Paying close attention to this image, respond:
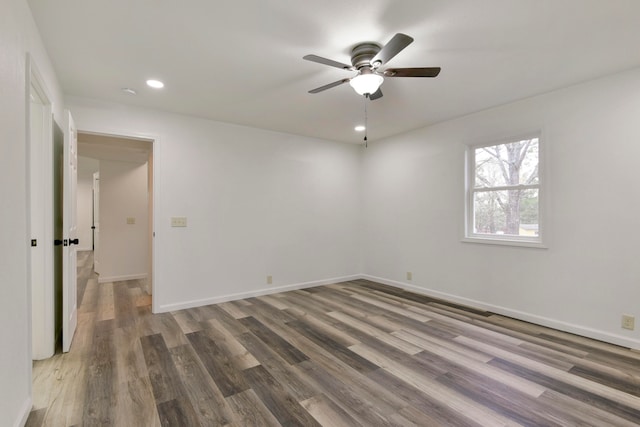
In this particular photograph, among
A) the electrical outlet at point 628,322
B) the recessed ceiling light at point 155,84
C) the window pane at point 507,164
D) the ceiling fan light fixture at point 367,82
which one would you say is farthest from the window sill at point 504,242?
the recessed ceiling light at point 155,84

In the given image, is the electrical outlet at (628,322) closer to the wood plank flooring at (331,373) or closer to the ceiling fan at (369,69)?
the wood plank flooring at (331,373)

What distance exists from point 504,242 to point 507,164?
94cm

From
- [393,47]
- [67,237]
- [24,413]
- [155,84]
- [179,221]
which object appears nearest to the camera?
[24,413]

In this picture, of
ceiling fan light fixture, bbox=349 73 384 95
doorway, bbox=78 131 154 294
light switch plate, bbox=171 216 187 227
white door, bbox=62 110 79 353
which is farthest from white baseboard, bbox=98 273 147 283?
ceiling fan light fixture, bbox=349 73 384 95

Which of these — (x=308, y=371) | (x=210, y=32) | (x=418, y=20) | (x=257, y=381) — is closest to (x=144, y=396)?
(x=257, y=381)

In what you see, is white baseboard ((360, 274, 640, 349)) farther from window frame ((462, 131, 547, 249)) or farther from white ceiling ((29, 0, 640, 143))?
white ceiling ((29, 0, 640, 143))

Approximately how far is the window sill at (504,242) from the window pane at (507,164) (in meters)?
0.67

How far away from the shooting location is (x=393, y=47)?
190 cm

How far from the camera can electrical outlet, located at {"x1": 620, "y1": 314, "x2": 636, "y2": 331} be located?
2729 millimetres

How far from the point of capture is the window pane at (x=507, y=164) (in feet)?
11.4

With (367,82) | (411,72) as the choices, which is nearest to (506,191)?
(411,72)

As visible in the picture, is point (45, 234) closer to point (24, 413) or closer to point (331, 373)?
point (24, 413)

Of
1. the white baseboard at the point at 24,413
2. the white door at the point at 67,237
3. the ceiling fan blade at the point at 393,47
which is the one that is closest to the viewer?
the white baseboard at the point at 24,413

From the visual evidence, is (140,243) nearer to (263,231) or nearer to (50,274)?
(263,231)
